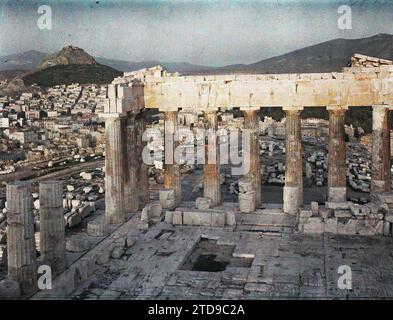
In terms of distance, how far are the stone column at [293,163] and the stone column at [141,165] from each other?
669 centimetres

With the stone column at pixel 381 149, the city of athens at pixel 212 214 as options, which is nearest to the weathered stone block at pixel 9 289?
the city of athens at pixel 212 214

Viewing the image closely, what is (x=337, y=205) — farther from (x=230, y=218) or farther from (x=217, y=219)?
(x=217, y=219)

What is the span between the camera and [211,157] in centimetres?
2928

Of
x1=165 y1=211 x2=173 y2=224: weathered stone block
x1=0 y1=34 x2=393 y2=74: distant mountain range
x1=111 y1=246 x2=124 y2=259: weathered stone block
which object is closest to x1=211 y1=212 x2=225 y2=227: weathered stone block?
x1=165 y1=211 x2=173 y2=224: weathered stone block

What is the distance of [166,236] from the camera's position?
2616 centimetres

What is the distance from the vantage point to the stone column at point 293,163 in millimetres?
28328

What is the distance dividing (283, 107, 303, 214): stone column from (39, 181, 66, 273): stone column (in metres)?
11.4

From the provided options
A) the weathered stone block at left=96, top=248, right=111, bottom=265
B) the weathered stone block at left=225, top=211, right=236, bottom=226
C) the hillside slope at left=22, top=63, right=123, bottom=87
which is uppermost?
the hillside slope at left=22, top=63, right=123, bottom=87

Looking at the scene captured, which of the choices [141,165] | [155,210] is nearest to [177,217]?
[155,210]

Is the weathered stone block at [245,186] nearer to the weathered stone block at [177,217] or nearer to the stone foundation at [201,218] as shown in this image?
the stone foundation at [201,218]

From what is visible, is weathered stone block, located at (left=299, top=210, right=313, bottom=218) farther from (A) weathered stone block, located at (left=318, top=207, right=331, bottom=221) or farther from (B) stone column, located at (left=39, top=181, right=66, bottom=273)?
(B) stone column, located at (left=39, top=181, right=66, bottom=273)

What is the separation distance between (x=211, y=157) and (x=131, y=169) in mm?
3768

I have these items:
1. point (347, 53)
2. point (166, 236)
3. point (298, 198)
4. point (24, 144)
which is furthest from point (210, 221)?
point (347, 53)

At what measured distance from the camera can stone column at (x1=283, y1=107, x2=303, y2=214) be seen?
2833cm
